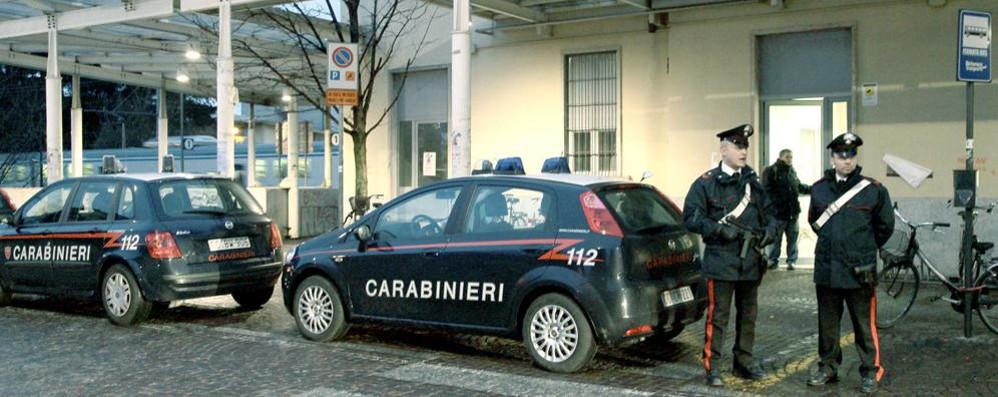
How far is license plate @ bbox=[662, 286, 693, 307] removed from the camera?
770 cm

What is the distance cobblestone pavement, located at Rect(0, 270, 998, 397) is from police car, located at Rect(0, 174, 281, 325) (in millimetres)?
403

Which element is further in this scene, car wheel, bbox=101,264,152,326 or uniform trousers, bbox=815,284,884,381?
car wheel, bbox=101,264,152,326

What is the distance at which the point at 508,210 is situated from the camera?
8.16 meters

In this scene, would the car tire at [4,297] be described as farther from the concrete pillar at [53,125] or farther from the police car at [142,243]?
the concrete pillar at [53,125]

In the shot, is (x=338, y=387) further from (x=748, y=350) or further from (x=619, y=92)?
(x=619, y=92)

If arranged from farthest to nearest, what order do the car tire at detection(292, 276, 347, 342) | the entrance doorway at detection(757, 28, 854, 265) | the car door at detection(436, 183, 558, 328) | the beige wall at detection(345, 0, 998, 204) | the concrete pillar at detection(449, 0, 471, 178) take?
the entrance doorway at detection(757, 28, 854, 265)
the beige wall at detection(345, 0, 998, 204)
the concrete pillar at detection(449, 0, 471, 178)
the car tire at detection(292, 276, 347, 342)
the car door at detection(436, 183, 558, 328)

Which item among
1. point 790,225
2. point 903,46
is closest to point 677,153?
point 790,225

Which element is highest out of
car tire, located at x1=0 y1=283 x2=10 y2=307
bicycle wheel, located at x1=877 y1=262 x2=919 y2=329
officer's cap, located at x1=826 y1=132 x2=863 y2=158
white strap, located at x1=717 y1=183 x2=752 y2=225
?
officer's cap, located at x1=826 y1=132 x2=863 y2=158

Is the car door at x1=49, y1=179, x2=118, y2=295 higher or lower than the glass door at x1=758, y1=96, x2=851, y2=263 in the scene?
lower

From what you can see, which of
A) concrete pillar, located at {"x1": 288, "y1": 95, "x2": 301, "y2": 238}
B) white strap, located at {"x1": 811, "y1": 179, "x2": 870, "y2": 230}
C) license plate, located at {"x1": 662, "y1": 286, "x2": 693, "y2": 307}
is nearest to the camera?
white strap, located at {"x1": 811, "y1": 179, "x2": 870, "y2": 230}

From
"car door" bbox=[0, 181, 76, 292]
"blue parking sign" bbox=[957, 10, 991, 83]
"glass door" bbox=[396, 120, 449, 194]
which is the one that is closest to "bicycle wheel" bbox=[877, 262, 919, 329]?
"blue parking sign" bbox=[957, 10, 991, 83]

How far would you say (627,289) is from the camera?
292 inches

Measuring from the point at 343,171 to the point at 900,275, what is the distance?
460 inches

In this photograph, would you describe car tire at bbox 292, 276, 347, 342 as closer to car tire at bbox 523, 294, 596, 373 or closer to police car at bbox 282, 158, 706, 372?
police car at bbox 282, 158, 706, 372
